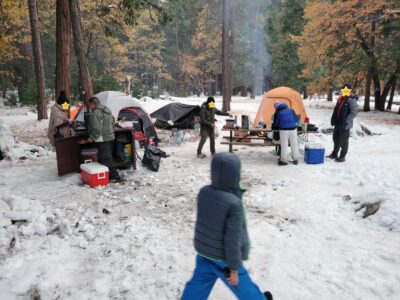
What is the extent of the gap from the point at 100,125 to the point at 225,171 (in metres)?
5.21

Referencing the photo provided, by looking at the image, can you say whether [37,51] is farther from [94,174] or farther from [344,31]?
[344,31]

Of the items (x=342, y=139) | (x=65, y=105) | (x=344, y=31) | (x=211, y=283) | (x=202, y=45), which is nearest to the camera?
(x=211, y=283)

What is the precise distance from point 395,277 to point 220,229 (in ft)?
8.39

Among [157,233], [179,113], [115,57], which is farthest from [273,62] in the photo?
[157,233]

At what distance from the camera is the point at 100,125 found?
23.0 feet

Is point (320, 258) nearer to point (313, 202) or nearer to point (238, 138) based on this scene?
point (313, 202)

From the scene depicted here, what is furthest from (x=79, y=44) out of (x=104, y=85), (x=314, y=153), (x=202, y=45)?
(x=202, y=45)

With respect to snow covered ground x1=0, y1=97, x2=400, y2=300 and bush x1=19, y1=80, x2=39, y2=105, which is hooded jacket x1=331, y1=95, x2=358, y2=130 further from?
bush x1=19, y1=80, x2=39, y2=105

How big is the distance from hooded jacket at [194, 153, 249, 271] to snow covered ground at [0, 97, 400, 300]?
1.28 meters

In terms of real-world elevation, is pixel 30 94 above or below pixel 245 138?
above

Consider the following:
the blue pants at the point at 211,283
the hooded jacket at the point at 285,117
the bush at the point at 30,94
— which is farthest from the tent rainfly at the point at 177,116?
A: the blue pants at the point at 211,283

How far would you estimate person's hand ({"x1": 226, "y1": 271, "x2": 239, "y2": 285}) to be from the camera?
2506mm

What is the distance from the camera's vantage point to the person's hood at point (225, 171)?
2350 millimetres

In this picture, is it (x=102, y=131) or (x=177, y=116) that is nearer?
(x=102, y=131)
